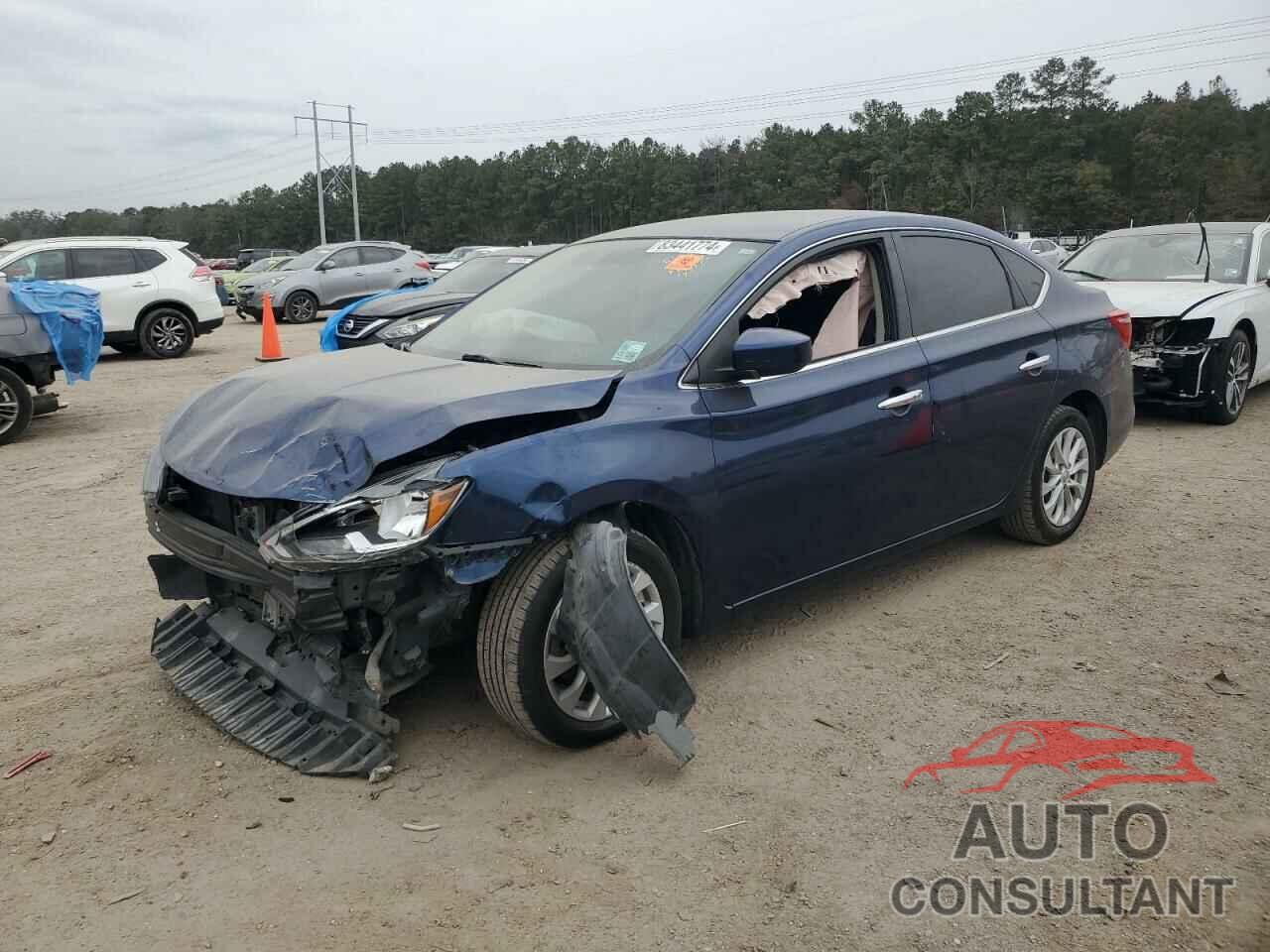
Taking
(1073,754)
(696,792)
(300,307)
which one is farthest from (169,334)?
(1073,754)

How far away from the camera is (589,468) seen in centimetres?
329

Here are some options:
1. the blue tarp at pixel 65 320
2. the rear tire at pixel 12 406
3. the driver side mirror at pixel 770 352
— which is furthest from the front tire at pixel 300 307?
the driver side mirror at pixel 770 352

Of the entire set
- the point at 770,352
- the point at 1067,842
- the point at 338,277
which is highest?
the point at 338,277

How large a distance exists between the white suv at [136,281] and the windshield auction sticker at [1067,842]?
47.0 ft

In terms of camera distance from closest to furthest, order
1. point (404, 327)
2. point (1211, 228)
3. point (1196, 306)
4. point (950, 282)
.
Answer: point (950, 282) → point (1196, 306) → point (1211, 228) → point (404, 327)

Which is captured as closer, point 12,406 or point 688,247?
point 688,247

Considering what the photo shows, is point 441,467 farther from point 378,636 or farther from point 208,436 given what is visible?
point 208,436

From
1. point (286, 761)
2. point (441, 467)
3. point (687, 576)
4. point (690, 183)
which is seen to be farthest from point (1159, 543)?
point (690, 183)

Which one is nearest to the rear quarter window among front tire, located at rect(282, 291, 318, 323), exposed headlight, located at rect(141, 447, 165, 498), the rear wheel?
exposed headlight, located at rect(141, 447, 165, 498)

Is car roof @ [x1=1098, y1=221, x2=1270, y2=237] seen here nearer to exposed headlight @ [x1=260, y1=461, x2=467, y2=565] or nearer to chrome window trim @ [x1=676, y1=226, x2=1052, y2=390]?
chrome window trim @ [x1=676, y1=226, x2=1052, y2=390]

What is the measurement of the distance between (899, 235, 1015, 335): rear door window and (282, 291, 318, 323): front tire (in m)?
18.1

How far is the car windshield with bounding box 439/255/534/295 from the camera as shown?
11.3m

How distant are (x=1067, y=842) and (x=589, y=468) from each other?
1.77 m

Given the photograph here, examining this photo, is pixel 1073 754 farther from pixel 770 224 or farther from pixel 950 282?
pixel 770 224
